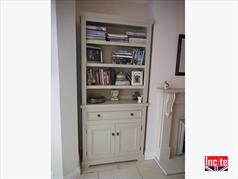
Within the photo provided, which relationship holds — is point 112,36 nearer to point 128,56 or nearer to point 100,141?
point 128,56

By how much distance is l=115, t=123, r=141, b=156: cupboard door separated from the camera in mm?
2004

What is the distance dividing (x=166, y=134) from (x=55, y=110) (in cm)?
163

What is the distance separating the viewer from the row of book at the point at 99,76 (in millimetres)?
1928

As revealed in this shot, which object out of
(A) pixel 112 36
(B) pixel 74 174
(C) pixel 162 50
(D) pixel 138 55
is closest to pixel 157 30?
(C) pixel 162 50

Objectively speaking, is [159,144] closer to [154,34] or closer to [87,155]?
[87,155]

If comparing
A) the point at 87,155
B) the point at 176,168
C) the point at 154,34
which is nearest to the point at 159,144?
the point at 176,168

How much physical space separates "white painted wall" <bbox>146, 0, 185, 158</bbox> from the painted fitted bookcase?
11 centimetres

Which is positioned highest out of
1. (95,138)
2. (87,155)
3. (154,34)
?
(154,34)

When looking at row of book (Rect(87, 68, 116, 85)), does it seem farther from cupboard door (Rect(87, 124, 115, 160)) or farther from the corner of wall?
the corner of wall

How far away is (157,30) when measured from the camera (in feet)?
6.45
